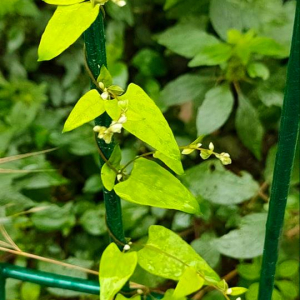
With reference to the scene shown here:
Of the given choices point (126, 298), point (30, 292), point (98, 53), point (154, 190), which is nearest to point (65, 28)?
point (98, 53)

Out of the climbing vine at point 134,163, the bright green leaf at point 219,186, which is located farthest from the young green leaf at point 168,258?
the bright green leaf at point 219,186

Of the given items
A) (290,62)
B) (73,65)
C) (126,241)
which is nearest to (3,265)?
(126,241)

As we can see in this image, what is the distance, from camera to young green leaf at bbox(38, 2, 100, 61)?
35 cm

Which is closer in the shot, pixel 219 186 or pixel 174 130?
pixel 219 186

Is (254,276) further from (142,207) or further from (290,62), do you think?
(290,62)

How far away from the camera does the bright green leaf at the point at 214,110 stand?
0.72m

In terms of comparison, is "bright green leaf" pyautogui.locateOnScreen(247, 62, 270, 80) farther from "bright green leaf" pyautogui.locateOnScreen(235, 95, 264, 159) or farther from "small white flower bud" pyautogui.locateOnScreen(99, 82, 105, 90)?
"small white flower bud" pyautogui.locateOnScreen(99, 82, 105, 90)

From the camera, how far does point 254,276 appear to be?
70 centimetres

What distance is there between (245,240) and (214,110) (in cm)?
21

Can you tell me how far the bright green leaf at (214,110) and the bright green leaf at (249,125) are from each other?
0.07 meters

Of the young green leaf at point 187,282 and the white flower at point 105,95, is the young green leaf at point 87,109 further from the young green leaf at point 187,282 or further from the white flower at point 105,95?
the young green leaf at point 187,282

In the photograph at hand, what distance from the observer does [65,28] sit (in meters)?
0.36

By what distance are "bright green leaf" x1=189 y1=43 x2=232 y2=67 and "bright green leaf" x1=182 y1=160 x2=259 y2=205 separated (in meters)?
0.15

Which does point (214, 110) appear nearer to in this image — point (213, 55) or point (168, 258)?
point (213, 55)
